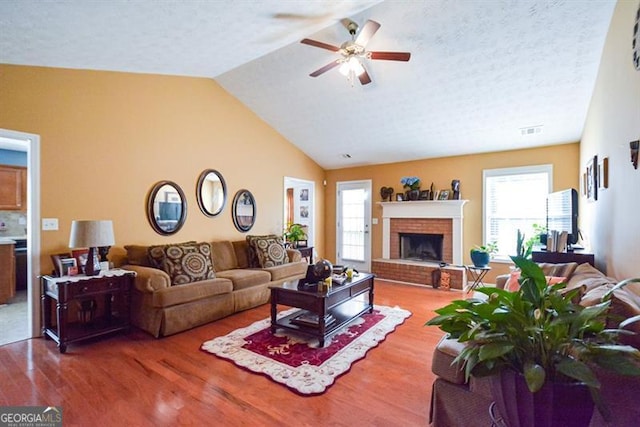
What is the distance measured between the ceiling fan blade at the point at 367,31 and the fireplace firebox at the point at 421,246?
4.12 metres

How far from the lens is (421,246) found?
244 inches

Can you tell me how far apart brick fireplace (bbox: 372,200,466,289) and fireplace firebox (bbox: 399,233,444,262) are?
Answer: 20mm

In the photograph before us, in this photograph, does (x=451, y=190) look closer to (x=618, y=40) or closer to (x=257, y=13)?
(x=618, y=40)

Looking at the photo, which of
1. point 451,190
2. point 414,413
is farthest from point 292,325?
point 451,190

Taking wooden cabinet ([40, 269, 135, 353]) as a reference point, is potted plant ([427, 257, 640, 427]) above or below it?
above

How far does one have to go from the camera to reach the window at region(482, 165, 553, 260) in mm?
4988

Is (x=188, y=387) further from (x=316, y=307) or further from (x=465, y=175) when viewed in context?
(x=465, y=175)

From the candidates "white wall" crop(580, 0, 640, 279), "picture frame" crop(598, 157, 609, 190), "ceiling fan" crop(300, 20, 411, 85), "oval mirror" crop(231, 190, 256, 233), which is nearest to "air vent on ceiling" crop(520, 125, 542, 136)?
"white wall" crop(580, 0, 640, 279)

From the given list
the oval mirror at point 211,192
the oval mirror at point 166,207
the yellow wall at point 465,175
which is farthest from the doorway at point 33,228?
the yellow wall at point 465,175

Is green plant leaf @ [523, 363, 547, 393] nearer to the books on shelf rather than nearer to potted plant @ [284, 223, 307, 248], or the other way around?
the books on shelf

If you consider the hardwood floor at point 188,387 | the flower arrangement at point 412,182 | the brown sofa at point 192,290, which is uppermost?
the flower arrangement at point 412,182

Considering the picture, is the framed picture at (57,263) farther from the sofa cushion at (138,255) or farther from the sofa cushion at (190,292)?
the sofa cushion at (190,292)

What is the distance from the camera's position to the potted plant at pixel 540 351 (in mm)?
937

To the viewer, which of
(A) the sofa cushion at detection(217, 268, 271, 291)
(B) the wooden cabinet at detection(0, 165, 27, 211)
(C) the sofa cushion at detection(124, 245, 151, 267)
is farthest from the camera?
(B) the wooden cabinet at detection(0, 165, 27, 211)
